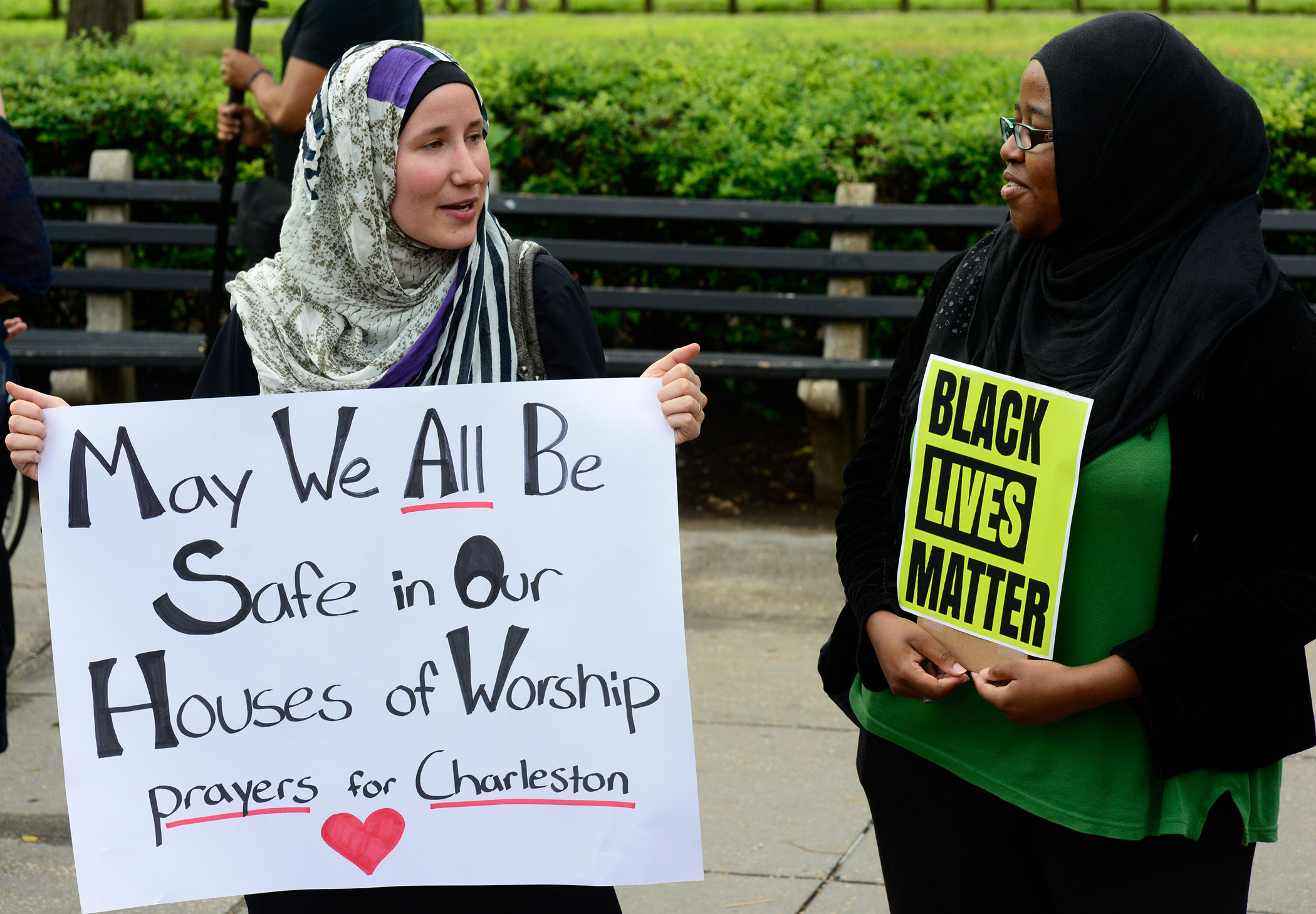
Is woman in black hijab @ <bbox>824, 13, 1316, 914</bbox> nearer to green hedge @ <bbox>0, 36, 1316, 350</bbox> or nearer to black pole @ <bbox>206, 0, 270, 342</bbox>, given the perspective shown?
black pole @ <bbox>206, 0, 270, 342</bbox>

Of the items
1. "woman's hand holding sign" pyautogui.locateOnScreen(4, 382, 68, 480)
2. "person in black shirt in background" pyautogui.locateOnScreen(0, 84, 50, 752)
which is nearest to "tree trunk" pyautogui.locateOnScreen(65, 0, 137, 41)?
"person in black shirt in background" pyautogui.locateOnScreen(0, 84, 50, 752)

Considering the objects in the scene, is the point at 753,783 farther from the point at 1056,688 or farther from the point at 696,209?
the point at 696,209

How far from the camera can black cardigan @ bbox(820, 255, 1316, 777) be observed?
195 centimetres

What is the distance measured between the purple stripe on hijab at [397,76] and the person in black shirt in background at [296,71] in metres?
2.46

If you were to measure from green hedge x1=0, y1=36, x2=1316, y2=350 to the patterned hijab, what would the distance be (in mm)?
4413

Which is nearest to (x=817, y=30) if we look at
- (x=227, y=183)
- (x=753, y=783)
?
(x=227, y=183)

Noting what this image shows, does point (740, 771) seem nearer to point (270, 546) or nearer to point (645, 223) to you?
point (270, 546)

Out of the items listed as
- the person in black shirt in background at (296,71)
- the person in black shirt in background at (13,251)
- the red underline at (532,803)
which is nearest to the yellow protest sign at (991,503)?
the red underline at (532,803)

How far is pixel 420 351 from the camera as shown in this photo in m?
2.34

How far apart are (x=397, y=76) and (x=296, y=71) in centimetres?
270

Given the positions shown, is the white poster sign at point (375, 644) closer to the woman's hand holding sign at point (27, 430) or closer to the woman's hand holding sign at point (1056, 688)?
the woman's hand holding sign at point (27, 430)

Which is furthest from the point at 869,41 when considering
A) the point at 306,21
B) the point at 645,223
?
the point at 306,21

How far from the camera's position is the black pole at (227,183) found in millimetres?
5609

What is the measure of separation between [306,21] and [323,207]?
8.72 feet
